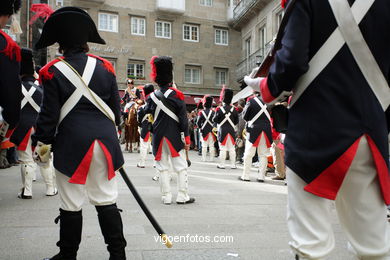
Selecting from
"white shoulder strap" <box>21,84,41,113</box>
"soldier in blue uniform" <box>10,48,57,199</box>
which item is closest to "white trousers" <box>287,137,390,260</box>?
"soldier in blue uniform" <box>10,48,57,199</box>

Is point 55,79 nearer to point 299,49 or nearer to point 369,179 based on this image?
point 299,49

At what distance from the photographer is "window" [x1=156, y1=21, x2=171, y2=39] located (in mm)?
28281

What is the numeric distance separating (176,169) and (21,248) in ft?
8.76

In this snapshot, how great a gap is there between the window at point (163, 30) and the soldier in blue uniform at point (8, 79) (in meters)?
26.3

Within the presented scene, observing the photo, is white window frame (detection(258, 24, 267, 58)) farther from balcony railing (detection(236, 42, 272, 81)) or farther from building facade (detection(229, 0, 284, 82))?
balcony railing (detection(236, 42, 272, 81))

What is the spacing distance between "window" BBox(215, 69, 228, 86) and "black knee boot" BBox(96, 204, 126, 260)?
27.5 m

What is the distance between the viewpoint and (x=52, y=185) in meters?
6.28

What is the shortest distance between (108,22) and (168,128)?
2305 centimetres

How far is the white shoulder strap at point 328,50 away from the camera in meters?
1.93

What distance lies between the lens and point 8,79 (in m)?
2.47

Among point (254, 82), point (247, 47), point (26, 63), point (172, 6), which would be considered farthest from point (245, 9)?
point (254, 82)

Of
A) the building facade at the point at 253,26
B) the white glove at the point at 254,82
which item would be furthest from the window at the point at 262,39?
the white glove at the point at 254,82

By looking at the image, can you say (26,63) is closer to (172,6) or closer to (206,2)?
(172,6)

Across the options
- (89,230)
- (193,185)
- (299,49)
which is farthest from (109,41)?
(299,49)
